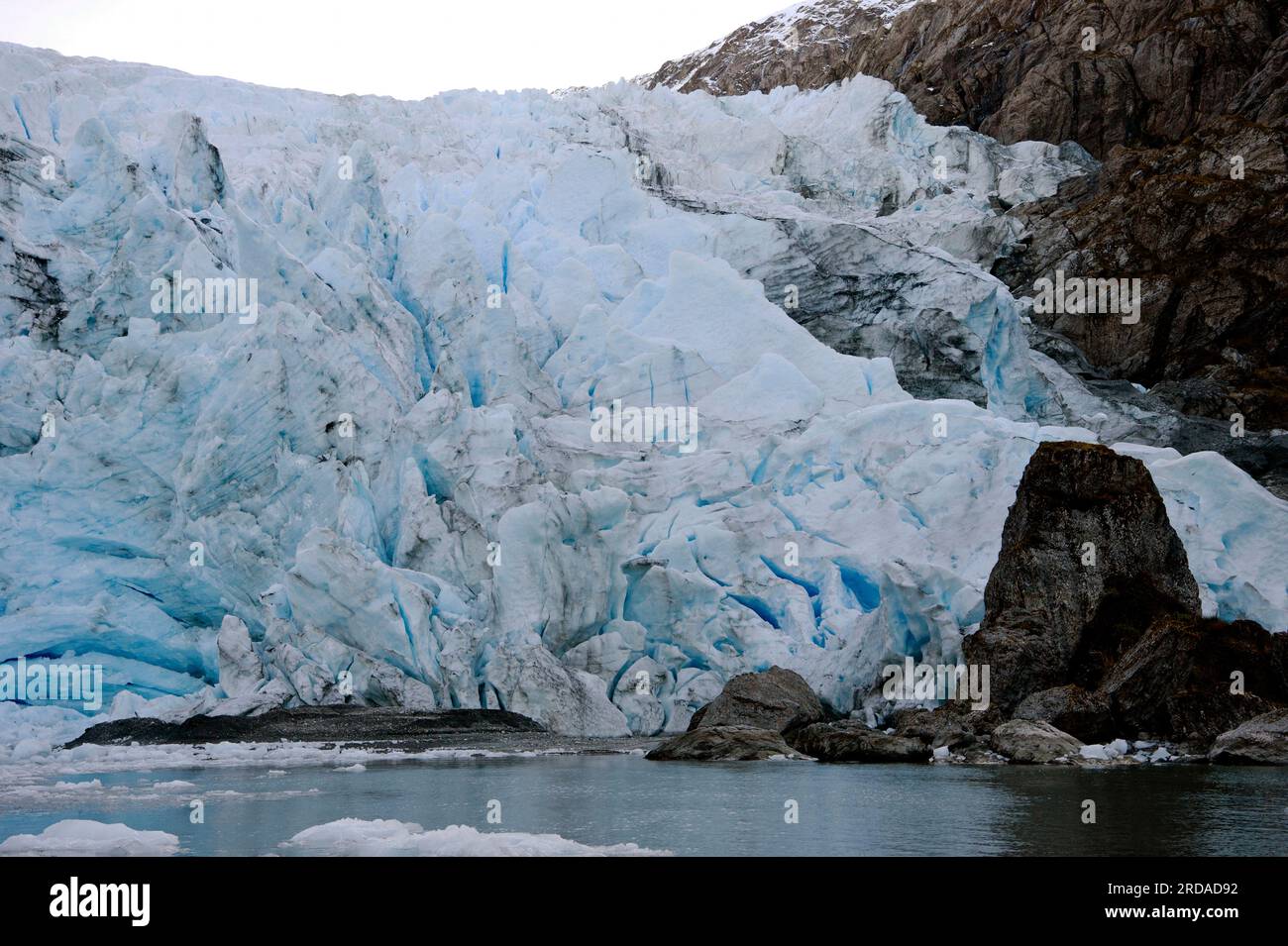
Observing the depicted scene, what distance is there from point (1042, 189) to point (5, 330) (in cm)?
2830

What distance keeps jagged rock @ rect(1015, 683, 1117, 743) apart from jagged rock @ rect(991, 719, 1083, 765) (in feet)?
1.02

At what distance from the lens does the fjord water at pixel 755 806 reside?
357 inches

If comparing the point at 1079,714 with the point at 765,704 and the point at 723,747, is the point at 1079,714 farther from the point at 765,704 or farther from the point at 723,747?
the point at 723,747

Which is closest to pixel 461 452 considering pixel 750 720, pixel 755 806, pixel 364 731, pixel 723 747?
pixel 364 731

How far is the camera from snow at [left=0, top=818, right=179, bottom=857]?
814 centimetres

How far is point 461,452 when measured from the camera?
2134cm

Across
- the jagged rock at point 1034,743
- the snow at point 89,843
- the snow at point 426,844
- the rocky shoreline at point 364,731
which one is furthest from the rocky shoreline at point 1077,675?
the snow at point 89,843

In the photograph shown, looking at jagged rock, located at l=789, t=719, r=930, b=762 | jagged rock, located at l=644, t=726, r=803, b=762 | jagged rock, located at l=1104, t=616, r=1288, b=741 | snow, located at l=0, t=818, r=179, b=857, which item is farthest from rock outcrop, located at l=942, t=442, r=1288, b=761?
snow, located at l=0, t=818, r=179, b=857

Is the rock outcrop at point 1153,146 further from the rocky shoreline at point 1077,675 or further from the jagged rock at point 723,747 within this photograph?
the jagged rock at point 723,747

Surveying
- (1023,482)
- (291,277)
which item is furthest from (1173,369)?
(291,277)

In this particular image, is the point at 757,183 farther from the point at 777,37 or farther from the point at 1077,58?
the point at 777,37

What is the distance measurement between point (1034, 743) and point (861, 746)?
2.17m

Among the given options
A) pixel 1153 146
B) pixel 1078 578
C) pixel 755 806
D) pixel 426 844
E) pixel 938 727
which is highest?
pixel 1153 146
